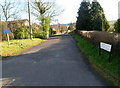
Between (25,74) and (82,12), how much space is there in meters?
28.8

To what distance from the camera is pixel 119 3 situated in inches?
641

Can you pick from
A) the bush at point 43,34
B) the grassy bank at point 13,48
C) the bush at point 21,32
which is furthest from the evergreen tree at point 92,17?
the grassy bank at point 13,48

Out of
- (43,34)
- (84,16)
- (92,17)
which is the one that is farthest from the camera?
(84,16)

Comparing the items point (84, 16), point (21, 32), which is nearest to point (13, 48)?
point (21, 32)

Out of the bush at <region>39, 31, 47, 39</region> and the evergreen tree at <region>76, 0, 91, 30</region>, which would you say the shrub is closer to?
the bush at <region>39, 31, 47, 39</region>

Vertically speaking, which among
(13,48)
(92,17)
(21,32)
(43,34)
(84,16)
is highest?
(84,16)

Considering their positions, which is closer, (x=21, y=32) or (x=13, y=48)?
(x=13, y=48)

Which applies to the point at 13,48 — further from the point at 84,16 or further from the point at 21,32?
Answer: the point at 84,16

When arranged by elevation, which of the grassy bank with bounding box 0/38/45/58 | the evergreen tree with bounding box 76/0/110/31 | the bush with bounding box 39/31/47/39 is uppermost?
the evergreen tree with bounding box 76/0/110/31

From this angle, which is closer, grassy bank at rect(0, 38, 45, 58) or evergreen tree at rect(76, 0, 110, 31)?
grassy bank at rect(0, 38, 45, 58)

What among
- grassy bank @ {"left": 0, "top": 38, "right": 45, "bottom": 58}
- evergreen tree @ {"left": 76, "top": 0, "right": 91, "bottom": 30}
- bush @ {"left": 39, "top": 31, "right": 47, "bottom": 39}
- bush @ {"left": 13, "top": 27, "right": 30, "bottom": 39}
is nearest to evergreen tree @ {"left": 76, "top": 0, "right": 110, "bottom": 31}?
evergreen tree @ {"left": 76, "top": 0, "right": 91, "bottom": 30}

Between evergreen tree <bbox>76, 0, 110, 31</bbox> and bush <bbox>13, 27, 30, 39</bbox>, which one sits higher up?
evergreen tree <bbox>76, 0, 110, 31</bbox>

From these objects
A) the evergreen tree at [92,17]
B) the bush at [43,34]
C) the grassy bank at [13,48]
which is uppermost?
the evergreen tree at [92,17]

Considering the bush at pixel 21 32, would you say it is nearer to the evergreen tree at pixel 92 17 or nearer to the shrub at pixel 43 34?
the shrub at pixel 43 34
